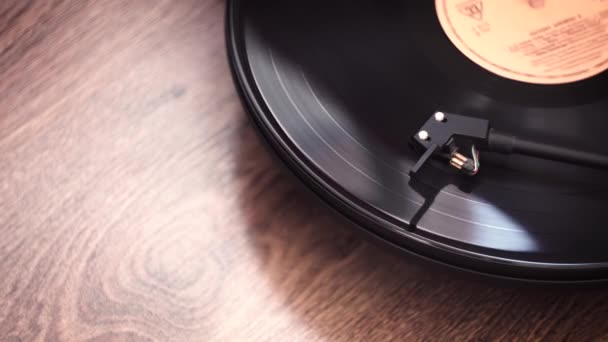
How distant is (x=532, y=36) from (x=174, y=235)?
0.46 metres

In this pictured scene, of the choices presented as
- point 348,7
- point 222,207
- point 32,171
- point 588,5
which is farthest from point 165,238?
point 588,5

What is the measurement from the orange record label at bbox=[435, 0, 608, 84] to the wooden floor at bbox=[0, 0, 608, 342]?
9.3 inches

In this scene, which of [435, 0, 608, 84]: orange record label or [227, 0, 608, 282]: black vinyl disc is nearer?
[227, 0, 608, 282]: black vinyl disc

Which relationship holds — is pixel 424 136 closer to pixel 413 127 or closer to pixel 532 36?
pixel 413 127

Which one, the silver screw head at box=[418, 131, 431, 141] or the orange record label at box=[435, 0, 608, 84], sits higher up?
the silver screw head at box=[418, 131, 431, 141]

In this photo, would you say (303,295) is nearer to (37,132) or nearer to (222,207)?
(222,207)

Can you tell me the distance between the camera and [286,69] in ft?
2.26

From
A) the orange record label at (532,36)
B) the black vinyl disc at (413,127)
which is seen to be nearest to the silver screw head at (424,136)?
the black vinyl disc at (413,127)

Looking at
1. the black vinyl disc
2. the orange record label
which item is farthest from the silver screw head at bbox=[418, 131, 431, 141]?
the orange record label

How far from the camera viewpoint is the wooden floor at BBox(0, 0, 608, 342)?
0.68m

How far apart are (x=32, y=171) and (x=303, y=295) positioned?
338mm

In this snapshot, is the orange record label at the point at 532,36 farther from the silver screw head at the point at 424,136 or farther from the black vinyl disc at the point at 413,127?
the silver screw head at the point at 424,136

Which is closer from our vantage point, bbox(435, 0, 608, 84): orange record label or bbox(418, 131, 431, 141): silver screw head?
bbox(418, 131, 431, 141): silver screw head

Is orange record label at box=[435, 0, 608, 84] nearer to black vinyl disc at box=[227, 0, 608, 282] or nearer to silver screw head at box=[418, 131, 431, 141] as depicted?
black vinyl disc at box=[227, 0, 608, 282]
